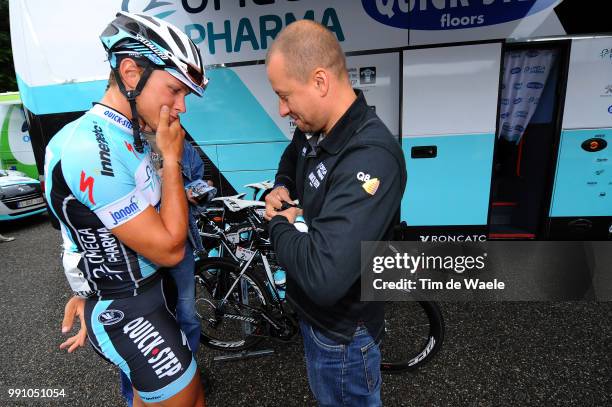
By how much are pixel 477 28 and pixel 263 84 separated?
2.05 meters

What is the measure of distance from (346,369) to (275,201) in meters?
0.67

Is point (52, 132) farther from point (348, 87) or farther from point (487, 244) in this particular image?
point (487, 244)

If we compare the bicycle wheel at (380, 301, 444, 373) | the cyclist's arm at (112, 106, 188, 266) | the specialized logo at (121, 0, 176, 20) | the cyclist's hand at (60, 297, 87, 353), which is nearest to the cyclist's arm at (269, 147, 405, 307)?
the cyclist's arm at (112, 106, 188, 266)

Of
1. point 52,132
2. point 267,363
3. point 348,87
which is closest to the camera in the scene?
point 348,87

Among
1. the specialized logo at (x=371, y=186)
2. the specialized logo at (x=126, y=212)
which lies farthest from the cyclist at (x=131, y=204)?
the specialized logo at (x=371, y=186)

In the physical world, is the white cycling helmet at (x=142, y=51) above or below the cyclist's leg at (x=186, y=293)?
above

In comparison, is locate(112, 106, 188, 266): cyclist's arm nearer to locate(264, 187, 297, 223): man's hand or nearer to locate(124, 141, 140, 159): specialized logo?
locate(124, 141, 140, 159): specialized logo

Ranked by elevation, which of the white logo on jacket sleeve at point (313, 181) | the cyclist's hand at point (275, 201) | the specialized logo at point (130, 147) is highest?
the specialized logo at point (130, 147)

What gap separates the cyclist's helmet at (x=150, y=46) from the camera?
1.24m

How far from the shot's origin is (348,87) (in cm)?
114

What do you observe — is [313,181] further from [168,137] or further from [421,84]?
[421,84]

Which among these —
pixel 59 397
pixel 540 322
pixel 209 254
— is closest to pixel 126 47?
pixel 209 254

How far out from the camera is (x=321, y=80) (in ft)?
3.51

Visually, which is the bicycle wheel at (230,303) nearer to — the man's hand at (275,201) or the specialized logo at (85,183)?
the man's hand at (275,201)
